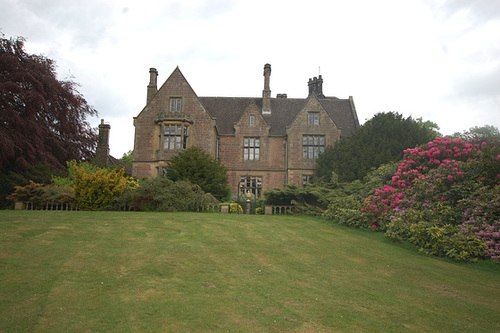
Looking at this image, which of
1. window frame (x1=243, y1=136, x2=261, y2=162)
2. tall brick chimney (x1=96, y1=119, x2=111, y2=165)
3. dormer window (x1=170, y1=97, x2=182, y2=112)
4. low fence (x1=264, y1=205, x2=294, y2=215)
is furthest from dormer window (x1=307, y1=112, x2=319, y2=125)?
tall brick chimney (x1=96, y1=119, x2=111, y2=165)

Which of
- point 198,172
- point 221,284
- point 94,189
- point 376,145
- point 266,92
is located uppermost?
point 266,92

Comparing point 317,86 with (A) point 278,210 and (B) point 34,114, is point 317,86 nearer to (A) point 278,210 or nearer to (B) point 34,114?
(A) point 278,210

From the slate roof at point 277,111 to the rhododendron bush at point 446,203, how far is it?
49.4ft

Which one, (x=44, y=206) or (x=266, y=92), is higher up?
(x=266, y=92)

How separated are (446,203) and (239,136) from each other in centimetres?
1880

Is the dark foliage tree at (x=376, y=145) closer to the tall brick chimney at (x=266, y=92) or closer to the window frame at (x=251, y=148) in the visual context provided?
the window frame at (x=251, y=148)

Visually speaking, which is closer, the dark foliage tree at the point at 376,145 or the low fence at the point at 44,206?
the low fence at the point at 44,206

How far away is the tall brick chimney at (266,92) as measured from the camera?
29656 mm

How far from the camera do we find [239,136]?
2809cm

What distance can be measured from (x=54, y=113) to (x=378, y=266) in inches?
916

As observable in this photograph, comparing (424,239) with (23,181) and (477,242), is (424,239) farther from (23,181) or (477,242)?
(23,181)

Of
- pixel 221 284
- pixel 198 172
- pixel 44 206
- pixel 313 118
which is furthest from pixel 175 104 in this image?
pixel 221 284

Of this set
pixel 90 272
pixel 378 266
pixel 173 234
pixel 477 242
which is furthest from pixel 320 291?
pixel 477 242

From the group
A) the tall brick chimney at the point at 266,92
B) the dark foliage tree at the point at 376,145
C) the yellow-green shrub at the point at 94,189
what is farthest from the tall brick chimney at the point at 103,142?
the dark foliage tree at the point at 376,145
